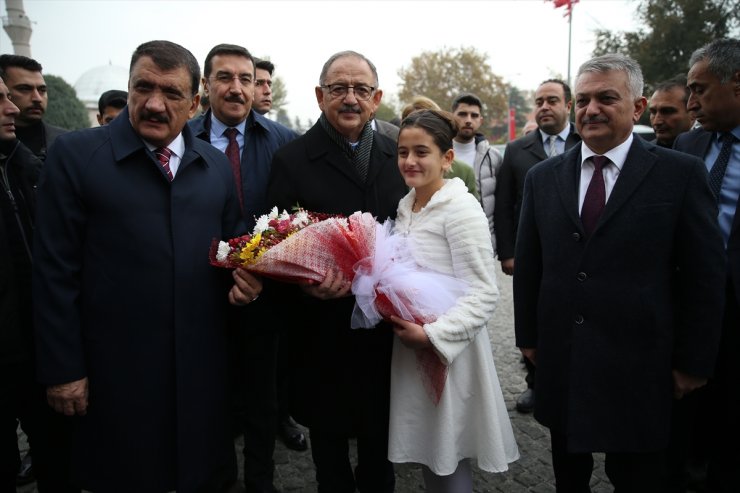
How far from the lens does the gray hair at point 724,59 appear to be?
2.82 m

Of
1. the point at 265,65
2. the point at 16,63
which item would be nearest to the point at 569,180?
the point at 265,65

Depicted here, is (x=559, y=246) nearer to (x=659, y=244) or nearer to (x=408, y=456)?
(x=659, y=244)

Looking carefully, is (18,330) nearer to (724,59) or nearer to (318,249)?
(318,249)

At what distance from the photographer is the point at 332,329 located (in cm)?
254

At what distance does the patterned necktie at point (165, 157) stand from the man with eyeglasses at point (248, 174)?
2.40ft

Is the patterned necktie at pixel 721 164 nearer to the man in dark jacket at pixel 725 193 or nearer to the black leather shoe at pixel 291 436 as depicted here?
the man in dark jacket at pixel 725 193

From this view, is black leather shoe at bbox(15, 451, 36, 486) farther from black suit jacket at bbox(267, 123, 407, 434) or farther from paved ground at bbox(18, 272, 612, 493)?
black suit jacket at bbox(267, 123, 407, 434)

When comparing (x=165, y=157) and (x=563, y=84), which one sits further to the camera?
(x=563, y=84)

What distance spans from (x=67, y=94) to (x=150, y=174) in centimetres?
3176

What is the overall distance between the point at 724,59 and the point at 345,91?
Result: 2.25m

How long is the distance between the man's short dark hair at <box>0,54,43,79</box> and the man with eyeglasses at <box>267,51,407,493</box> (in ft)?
10.1

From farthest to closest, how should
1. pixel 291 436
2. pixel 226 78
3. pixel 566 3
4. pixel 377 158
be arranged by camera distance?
pixel 566 3 → pixel 291 436 → pixel 226 78 → pixel 377 158

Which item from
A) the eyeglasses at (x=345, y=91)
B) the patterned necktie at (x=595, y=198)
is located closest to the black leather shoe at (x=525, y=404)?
→ the patterned necktie at (x=595, y=198)

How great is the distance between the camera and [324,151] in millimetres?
2643
